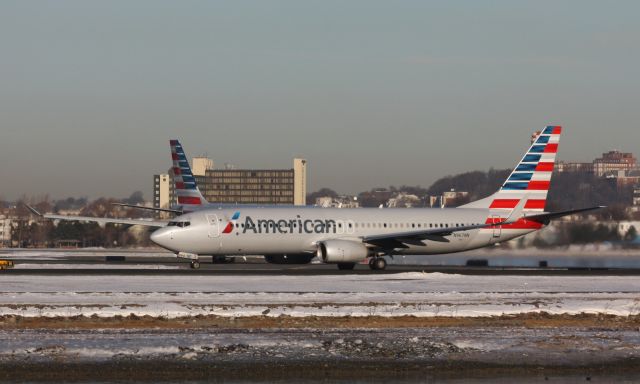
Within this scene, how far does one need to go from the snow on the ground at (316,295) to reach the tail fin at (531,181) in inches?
608

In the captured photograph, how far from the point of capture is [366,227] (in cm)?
6034

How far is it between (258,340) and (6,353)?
5861 mm

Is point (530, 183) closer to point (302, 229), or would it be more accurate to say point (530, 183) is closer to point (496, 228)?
point (496, 228)

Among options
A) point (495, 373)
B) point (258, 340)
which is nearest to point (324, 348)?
point (258, 340)

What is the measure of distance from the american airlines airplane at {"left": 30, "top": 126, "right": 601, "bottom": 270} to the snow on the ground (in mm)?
8475

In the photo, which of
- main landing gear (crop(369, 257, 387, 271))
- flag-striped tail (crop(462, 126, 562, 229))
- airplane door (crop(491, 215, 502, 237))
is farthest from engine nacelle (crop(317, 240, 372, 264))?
flag-striped tail (crop(462, 126, 562, 229))

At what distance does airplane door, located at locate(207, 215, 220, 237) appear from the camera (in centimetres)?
5706

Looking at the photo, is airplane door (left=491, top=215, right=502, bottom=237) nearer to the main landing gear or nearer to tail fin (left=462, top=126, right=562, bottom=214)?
tail fin (left=462, top=126, right=562, bottom=214)

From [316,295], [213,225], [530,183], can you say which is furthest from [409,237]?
[316,295]

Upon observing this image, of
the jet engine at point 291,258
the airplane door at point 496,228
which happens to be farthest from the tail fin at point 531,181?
the jet engine at point 291,258

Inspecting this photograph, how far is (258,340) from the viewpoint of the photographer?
25.5 metres

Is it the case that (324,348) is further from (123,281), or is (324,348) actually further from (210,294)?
(123,281)

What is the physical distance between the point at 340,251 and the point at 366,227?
4.49m

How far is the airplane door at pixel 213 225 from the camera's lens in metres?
57.1
